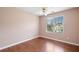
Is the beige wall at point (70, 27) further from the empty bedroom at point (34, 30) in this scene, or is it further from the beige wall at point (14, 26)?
the beige wall at point (14, 26)

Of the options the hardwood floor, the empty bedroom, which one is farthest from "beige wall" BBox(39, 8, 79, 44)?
the hardwood floor

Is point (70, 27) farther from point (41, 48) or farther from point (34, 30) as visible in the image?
A: point (34, 30)

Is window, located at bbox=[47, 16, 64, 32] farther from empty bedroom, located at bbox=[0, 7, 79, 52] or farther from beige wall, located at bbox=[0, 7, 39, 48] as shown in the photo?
beige wall, located at bbox=[0, 7, 39, 48]

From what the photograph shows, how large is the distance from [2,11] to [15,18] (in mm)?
558

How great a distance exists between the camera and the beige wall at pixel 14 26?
2.31 m

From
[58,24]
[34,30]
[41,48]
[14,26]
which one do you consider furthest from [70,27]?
[14,26]

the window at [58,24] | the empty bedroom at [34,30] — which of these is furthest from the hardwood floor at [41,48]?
the window at [58,24]

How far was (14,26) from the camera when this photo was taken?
8.73 ft

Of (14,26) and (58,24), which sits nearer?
(14,26)

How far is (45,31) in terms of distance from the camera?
12.8ft
